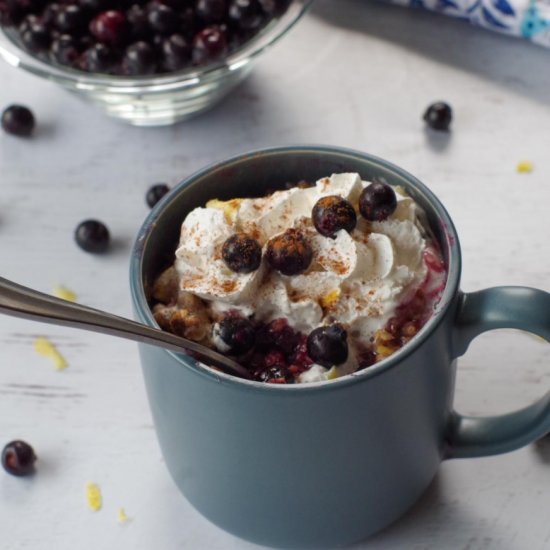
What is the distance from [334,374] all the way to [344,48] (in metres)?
0.79

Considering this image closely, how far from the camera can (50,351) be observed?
105cm

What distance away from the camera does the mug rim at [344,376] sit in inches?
26.4

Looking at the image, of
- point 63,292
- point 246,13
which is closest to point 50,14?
point 246,13

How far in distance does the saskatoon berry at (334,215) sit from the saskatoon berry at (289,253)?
2 centimetres

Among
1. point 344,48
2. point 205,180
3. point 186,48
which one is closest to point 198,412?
point 205,180

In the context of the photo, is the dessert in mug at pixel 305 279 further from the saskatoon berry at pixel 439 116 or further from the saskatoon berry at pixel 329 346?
the saskatoon berry at pixel 439 116

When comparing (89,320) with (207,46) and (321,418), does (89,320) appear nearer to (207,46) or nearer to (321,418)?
(321,418)

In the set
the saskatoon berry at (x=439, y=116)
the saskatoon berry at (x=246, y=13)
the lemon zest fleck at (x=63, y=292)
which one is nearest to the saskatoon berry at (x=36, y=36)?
the saskatoon berry at (x=246, y=13)

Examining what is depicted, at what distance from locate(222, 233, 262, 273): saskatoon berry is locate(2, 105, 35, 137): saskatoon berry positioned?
621mm

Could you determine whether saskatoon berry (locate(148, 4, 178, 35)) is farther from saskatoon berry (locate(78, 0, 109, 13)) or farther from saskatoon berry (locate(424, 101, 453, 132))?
saskatoon berry (locate(424, 101, 453, 132))

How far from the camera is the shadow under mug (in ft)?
2.26

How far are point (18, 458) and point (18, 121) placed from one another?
1.74 feet

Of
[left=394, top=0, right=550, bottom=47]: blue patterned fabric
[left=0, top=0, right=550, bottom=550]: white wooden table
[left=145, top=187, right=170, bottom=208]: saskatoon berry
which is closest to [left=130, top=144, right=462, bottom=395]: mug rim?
[left=0, top=0, right=550, bottom=550]: white wooden table

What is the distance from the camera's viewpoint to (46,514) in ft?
3.00
